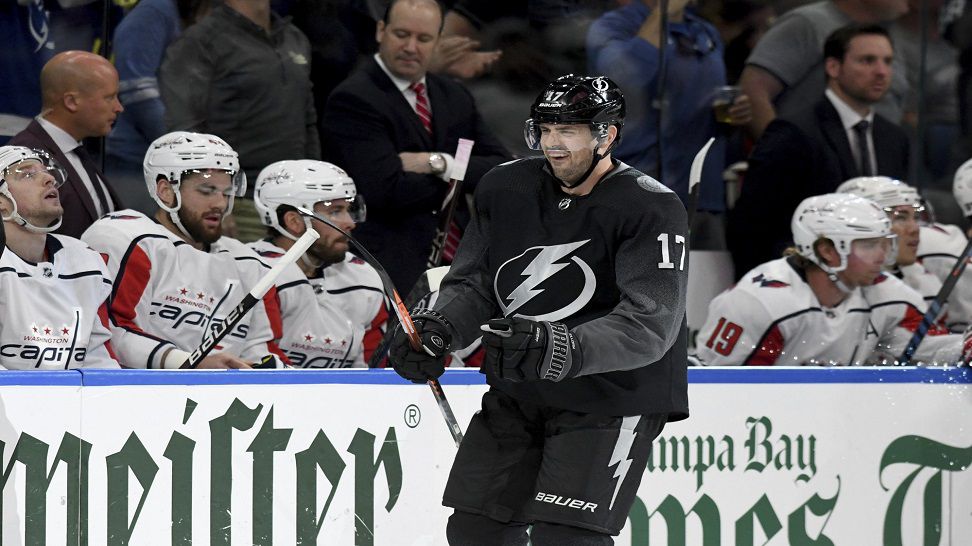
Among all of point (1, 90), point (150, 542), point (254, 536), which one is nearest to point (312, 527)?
point (254, 536)

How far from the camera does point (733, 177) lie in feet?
18.7

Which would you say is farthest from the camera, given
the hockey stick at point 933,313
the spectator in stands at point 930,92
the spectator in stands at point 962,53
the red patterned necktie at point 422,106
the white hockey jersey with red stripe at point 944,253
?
the spectator in stands at point 962,53

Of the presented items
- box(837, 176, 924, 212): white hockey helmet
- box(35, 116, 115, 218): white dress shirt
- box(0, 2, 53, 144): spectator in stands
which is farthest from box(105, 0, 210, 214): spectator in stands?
box(837, 176, 924, 212): white hockey helmet

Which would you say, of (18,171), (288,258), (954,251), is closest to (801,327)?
(954,251)

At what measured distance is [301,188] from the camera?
181 inches

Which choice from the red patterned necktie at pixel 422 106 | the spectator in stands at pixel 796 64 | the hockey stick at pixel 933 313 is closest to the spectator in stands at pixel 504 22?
the red patterned necktie at pixel 422 106

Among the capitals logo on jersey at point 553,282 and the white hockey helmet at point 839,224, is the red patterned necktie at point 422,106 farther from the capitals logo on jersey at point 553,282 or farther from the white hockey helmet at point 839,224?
the capitals logo on jersey at point 553,282

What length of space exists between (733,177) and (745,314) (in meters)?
1.04

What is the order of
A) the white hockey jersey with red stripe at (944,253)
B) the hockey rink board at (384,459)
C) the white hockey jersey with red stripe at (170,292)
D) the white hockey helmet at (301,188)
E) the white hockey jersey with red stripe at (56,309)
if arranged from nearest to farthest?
the hockey rink board at (384,459) < the white hockey jersey with red stripe at (56,309) < the white hockey jersey with red stripe at (170,292) < the white hockey helmet at (301,188) < the white hockey jersey with red stripe at (944,253)

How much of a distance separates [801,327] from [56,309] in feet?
7.81

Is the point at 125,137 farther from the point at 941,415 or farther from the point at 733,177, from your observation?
the point at 941,415

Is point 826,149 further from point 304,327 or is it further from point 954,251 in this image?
point 304,327

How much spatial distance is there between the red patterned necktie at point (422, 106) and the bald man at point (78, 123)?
3.31 feet

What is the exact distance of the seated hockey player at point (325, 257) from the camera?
4.59 meters
